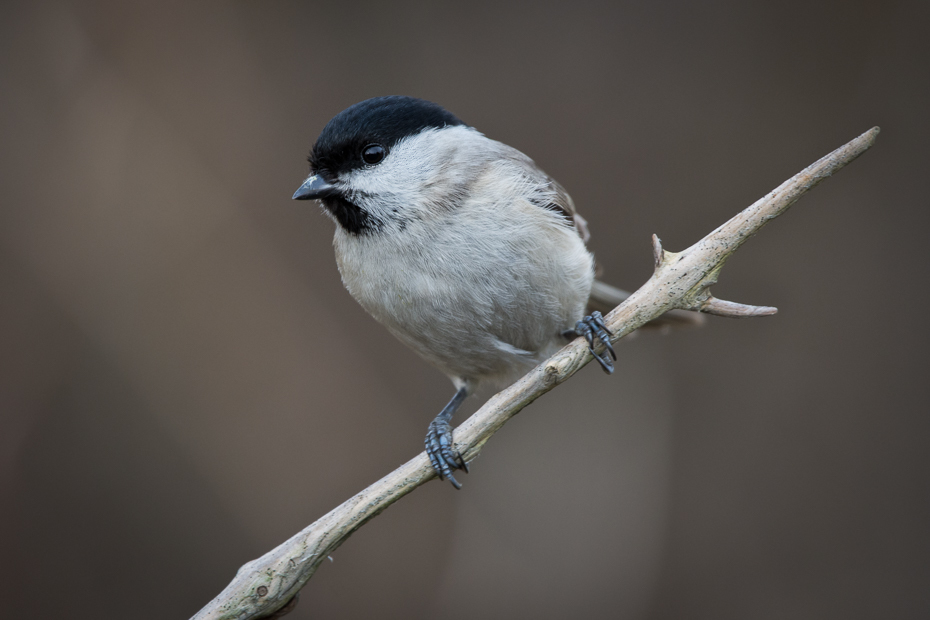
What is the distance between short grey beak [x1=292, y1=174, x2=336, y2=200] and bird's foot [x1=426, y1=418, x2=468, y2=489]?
583 mm

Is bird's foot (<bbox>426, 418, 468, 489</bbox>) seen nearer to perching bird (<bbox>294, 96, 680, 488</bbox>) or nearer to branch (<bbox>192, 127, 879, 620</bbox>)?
perching bird (<bbox>294, 96, 680, 488</bbox>)

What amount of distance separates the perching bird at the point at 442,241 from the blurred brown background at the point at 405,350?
104 cm

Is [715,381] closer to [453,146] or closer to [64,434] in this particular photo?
[453,146]

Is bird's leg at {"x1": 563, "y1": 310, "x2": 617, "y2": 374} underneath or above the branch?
underneath

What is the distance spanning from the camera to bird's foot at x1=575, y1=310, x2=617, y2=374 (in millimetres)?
1323

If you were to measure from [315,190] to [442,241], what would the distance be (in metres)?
0.31

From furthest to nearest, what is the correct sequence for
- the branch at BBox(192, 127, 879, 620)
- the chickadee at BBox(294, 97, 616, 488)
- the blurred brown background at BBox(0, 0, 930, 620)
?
the blurred brown background at BBox(0, 0, 930, 620), the chickadee at BBox(294, 97, 616, 488), the branch at BBox(192, 127, 879, 620)

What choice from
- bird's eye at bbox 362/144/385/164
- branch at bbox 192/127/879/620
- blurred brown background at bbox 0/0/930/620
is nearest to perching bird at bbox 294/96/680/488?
bird's eye at bbox 362/144/385/164

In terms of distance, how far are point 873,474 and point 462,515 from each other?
1395 mm

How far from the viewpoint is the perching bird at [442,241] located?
144cm

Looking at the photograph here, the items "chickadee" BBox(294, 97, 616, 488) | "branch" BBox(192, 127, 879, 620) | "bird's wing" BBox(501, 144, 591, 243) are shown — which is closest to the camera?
"branch" BBox(192, 127, 879, 620)

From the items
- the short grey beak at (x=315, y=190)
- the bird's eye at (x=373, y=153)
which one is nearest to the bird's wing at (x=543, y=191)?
the bird's eye at (x=373, y=153)

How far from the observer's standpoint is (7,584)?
92.9 inches

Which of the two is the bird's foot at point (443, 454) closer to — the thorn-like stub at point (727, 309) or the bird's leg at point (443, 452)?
the bird's leg at point (443, 452)
